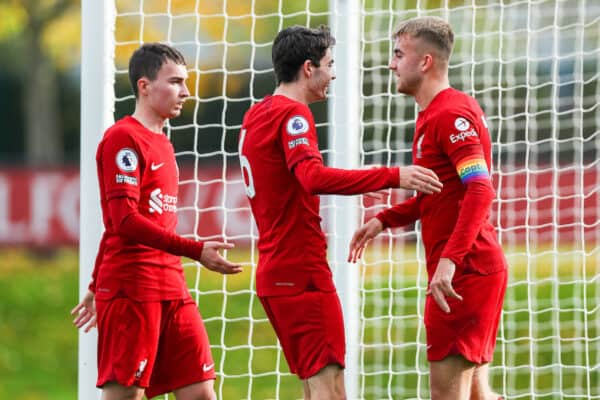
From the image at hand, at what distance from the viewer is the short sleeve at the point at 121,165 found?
172 inches

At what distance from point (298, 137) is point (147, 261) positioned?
85 cm

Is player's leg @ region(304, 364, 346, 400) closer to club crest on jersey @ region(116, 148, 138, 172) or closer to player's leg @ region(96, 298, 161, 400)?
player's leg @ region(96, 298, 161, 400)

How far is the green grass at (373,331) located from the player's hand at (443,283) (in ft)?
8.24

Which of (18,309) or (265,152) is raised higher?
(265,152)

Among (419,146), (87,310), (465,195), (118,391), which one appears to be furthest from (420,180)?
(87,310)

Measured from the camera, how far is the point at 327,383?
4305 millimetres

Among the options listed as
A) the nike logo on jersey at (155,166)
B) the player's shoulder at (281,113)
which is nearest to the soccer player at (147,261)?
the nike logo on jersey at (155,166)

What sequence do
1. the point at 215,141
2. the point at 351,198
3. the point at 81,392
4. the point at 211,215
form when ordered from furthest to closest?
the point at 215,141 < the point at 211,215 < the point at 351,198 < the point at 81,392

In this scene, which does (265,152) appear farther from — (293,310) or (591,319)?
(591,319)

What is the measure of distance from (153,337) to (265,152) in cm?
91

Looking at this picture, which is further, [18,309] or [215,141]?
[215,141]

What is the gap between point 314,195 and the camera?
4.40 metres

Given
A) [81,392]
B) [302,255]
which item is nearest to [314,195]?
[302,255]

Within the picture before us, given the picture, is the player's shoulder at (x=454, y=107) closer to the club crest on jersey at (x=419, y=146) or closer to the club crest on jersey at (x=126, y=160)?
the club crest on jersey at (x=419, y=146)
